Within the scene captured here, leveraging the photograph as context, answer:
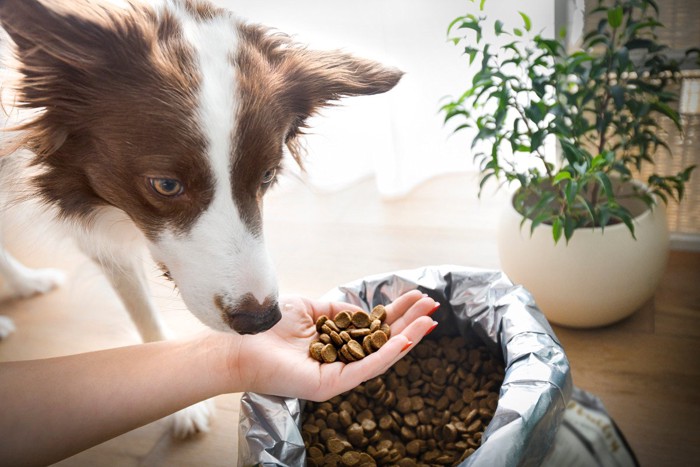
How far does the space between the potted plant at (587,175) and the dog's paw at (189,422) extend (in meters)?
0.77

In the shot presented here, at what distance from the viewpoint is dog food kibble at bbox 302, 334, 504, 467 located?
109cm

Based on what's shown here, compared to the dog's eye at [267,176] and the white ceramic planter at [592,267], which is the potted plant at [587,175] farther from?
the dog's eye at [267,176]

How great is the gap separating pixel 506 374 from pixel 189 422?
688 millimetres

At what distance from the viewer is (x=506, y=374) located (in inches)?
39.8

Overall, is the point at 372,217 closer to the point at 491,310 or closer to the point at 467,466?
the point at 491,310

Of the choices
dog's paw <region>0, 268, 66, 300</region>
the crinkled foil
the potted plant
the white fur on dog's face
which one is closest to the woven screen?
the potted plant

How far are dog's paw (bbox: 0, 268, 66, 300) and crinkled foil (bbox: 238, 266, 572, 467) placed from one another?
1019mm

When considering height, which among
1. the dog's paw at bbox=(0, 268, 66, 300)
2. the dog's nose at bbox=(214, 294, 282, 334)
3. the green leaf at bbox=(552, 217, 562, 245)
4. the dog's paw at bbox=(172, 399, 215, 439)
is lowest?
the dog's paw at bbox=(172, 399, 215, 439)

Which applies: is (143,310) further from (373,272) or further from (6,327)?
(373,272)

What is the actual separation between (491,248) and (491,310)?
66 cm

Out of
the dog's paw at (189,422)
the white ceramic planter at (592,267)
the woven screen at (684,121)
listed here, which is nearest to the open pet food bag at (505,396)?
the white ceramic planter at (592,267)

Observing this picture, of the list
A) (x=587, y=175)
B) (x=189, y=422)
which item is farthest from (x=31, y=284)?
(x=587, y=175)

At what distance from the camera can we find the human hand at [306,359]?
1028 millimetres

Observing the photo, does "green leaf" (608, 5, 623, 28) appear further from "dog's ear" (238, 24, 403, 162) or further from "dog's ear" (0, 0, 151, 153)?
"dog's ear" (0, 0, 151, 153)
